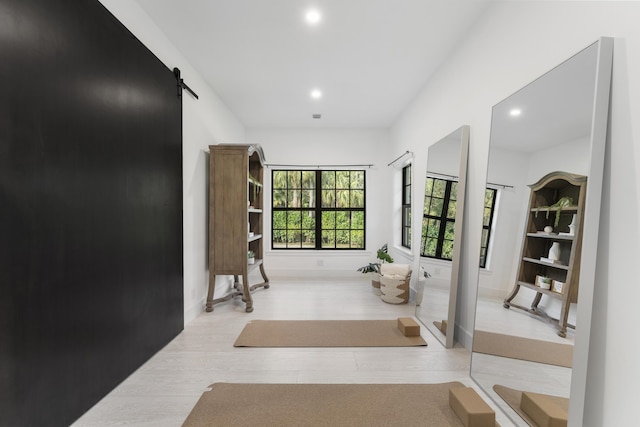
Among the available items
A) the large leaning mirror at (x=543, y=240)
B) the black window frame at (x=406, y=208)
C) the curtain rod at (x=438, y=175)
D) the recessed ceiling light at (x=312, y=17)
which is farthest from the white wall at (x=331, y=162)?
the large leaning mirror at (x=543, y=240)

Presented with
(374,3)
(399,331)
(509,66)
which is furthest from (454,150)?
(399,331)

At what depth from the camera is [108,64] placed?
1.91m

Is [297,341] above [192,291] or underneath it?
underneath

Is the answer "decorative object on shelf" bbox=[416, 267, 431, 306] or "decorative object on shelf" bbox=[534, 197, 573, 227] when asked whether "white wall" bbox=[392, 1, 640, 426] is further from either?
"decorative object on shelf" bbox=[416, 267, 431, 306]

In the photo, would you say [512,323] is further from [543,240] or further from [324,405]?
[324,405]

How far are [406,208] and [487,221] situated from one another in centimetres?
272

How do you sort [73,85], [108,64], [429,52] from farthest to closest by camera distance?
[429,52]
[108,64]
[73,85]

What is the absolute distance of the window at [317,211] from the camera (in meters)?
5.57

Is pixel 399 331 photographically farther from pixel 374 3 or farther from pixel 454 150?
pixel 374 3

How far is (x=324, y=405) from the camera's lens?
1.80m

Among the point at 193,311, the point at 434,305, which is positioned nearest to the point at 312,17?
the point at 434,305

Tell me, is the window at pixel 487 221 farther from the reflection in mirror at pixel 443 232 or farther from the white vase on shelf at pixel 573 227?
the white vase on shelf at pixel 573 227

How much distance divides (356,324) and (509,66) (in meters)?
2.57

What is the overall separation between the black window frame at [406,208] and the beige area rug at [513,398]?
3015 millimetres
